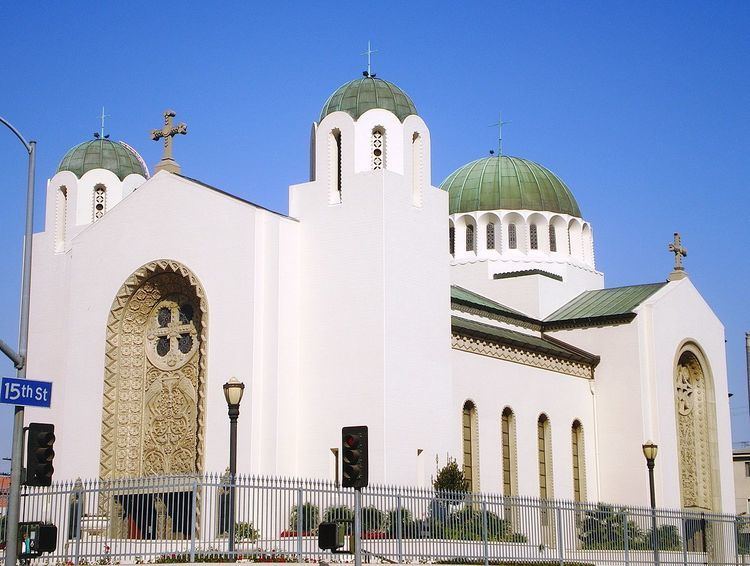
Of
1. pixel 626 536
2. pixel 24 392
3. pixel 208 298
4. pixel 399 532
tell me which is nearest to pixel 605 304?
pixel 626 536

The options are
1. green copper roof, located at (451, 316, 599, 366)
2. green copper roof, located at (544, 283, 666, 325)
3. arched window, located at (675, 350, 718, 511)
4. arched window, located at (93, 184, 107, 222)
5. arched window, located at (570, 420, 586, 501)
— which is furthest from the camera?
arched window, located at (675, 350, 718, 511)

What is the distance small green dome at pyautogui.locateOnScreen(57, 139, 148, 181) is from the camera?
40219 mm

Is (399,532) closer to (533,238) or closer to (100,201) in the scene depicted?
(100,201)

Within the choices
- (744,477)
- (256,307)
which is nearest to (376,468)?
(256,307)

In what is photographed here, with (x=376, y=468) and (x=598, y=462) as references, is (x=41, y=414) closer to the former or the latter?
(x=376, y=468)

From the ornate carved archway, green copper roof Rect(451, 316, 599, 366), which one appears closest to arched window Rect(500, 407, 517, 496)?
green copper roof Rect(451, 316, 599, 366)

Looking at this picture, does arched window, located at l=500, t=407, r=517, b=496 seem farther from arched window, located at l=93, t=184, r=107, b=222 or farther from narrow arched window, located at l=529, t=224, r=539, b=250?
arched window, located at l=93, t=184, r=107, b=222

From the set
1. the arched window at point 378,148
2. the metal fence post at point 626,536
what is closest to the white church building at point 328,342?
the arched window at point 378,148

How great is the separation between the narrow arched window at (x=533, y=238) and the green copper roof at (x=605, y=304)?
3193 mm

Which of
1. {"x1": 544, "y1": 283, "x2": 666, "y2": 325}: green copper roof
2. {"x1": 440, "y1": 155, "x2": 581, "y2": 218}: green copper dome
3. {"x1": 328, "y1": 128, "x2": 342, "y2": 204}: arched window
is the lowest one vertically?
{"x1": 544, "y1": 283, "x2": 666, "y2": 325}: green copper roof

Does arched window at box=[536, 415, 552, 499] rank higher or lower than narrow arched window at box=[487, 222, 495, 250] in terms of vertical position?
A: lower

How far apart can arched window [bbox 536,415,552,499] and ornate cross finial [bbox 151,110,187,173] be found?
14724 millimetres

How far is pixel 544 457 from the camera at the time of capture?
130 feet

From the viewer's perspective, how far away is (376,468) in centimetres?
3075
